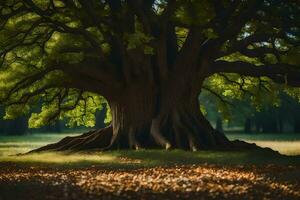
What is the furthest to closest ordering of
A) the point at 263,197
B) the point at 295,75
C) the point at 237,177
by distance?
1. the point at 295,75
2. the point at 237,177
3. the point at 263,197

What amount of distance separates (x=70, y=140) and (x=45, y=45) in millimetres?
5926

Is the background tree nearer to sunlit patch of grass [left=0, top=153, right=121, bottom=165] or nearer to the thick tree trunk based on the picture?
the thick tree trunk

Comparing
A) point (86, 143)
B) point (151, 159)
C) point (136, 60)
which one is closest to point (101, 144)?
point (86, 143)

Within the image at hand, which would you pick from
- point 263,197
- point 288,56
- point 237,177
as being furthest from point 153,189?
point 288,56

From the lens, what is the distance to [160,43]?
27156mm

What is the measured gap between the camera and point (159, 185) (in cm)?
1399

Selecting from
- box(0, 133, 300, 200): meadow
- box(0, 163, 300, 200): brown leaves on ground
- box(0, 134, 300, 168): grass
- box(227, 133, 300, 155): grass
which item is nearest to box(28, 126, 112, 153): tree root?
box(0, 134, 300, 168): grass

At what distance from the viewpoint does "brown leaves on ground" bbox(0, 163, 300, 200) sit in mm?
12703

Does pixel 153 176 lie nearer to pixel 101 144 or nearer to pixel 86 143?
pixel 86 143

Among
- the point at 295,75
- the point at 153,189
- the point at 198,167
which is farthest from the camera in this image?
the point at 295,75

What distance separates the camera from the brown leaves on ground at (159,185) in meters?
12.7

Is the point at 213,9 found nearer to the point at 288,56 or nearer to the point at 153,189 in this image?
the point at 288,56

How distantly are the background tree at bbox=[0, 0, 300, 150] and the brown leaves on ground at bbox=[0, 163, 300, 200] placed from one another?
8.48m

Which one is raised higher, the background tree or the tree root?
the background tree
